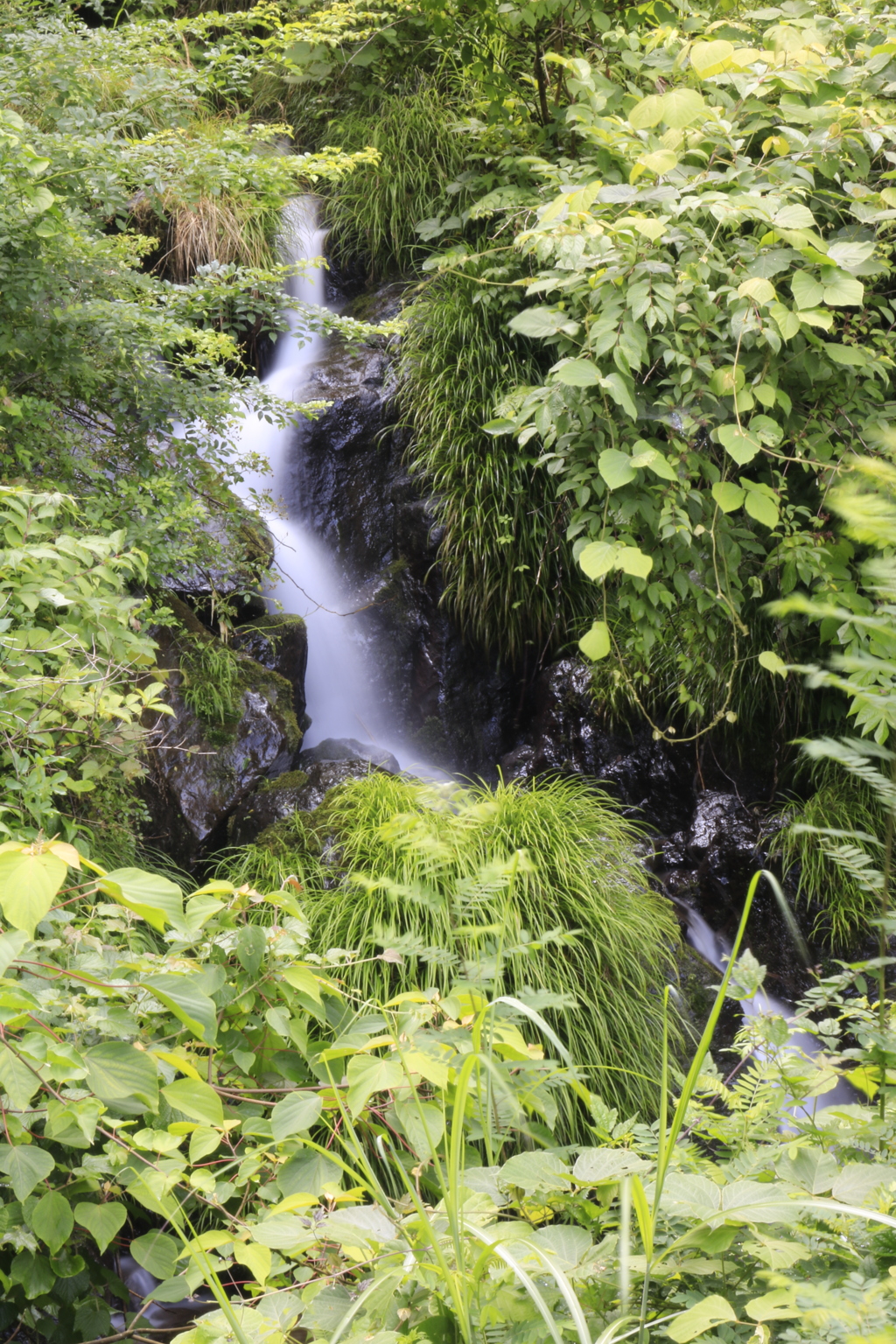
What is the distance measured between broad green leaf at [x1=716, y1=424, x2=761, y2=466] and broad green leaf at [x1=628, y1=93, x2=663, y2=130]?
30.5 inches

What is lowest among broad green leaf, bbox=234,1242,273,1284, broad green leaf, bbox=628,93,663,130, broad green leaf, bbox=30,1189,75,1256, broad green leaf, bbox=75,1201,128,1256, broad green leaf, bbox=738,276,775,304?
broad green leaf, bbox=75,1201,128,1256

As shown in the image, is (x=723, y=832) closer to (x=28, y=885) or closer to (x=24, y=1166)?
(x=24, y=1166)

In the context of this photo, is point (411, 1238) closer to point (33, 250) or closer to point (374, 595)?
point (33, 250)

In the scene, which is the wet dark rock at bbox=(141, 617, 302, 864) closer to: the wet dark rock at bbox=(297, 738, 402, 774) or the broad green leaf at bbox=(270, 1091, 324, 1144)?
the wet dark rock at bbox=(297, 738, 402, 774)

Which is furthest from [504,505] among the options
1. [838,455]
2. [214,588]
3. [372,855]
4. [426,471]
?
[372,855]

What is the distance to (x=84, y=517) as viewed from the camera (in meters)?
2.31

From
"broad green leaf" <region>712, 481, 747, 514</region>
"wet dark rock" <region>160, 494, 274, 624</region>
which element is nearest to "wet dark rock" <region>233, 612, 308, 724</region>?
"wet dark rock" <region>160, 494, 274, 624</region>

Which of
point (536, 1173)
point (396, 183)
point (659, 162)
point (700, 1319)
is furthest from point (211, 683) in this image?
point (396, 183)

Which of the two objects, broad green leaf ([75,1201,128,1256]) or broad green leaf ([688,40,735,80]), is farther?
broad green leaf ([688,40,735,80])

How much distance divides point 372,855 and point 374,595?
6.27ft

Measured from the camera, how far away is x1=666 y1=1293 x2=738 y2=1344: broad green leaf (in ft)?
2.31

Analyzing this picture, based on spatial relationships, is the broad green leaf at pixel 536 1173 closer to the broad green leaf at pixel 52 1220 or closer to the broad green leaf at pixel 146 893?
the broad green leaf at pixel 146 893

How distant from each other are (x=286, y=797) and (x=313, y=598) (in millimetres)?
1338

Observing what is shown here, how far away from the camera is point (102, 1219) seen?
45.1 inches
